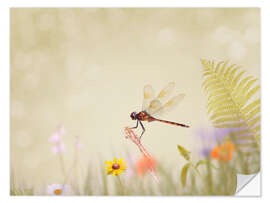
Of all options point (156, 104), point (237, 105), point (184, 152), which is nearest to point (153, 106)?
point (156, 104)

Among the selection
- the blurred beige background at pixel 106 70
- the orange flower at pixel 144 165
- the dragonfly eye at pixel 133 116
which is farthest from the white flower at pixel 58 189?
the dragonfly eye at pixel 133 116

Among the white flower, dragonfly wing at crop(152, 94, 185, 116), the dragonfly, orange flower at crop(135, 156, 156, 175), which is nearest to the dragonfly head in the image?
the dragonfly

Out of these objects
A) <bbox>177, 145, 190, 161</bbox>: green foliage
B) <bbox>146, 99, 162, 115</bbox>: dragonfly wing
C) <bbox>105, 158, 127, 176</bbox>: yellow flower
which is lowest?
<bbox>105, 158, 127, 176</bbox>: yellow flower

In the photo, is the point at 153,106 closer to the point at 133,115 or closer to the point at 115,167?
the point at 133,115

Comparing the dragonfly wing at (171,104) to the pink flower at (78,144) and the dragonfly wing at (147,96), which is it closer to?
the dragonfly wing at (147,96)

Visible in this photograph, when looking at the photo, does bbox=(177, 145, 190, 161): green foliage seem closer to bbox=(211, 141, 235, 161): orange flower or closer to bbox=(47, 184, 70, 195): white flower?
bbox=(211, 141, 235, 161): orange flower
